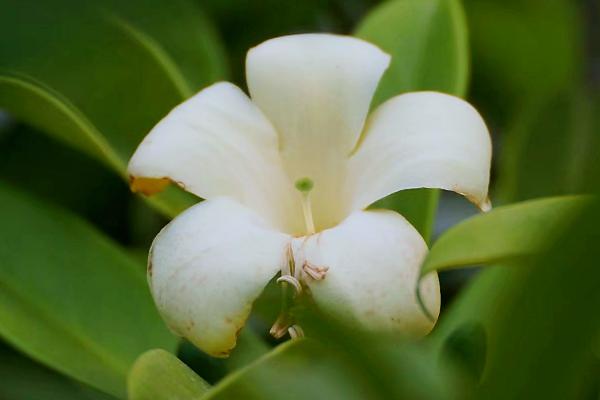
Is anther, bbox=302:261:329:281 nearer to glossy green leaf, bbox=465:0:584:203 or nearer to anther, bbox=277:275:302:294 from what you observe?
anther, bbox=277:275:302:294

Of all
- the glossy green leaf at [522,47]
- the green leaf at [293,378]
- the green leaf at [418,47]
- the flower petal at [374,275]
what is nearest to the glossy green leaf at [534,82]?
the glossy green leaf at [522,47]

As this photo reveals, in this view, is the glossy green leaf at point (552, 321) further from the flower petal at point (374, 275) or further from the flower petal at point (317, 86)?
Result: the flower petal at point (317, 86)

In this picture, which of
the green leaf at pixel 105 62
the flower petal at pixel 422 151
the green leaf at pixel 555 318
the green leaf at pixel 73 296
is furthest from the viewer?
the green leaf at pixel 105 62

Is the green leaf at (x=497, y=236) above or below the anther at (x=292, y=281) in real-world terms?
above

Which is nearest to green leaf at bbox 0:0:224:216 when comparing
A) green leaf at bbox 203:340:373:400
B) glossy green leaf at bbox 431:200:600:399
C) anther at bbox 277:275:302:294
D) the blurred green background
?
the blurred green background

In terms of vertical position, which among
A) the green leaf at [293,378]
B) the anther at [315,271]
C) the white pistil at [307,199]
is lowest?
the white pistil at [307,199]

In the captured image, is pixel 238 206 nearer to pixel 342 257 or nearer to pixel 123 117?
pixel 342 257

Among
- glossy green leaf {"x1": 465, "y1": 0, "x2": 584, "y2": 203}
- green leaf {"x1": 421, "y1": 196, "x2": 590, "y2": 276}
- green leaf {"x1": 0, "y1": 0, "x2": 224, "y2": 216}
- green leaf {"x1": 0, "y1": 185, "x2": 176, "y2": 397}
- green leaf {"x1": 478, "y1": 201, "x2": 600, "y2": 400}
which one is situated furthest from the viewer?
glossy green leaf {"x1": 465, "y1": 0, "x2": 584, "y2": 203}
